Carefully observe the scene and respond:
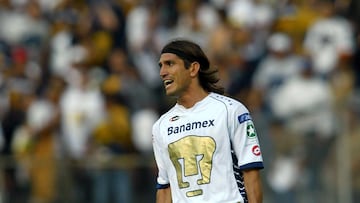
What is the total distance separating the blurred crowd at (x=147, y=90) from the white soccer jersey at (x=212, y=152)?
6467 millimetres

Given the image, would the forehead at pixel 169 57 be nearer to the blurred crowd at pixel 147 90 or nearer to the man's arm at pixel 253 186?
the man's arm at pixel 253 186

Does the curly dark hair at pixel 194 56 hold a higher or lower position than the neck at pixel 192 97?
higher

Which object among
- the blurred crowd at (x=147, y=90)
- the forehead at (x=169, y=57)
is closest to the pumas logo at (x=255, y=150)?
the forehead at (x=169, y=57)

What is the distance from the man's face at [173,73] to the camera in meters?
8.04

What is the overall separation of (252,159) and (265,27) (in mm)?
9976

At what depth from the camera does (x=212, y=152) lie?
310 inches

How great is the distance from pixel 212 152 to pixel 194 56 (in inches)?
28.6

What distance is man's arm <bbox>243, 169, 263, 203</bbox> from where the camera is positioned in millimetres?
7785

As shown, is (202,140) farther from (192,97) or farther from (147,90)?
(147,90)

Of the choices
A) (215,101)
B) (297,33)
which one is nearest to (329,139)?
(297,33)

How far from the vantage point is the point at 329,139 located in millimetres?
14586

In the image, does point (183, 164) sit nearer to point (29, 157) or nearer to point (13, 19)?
point (29, 157)

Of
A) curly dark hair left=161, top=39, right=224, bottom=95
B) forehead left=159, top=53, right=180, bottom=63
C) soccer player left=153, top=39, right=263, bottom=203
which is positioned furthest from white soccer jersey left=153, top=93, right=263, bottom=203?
forehead left=159, top=53, right=180, bottom=63

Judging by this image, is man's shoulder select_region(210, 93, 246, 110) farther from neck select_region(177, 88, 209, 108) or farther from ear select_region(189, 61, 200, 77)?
ear select_region(189, 61, 200, 77)
